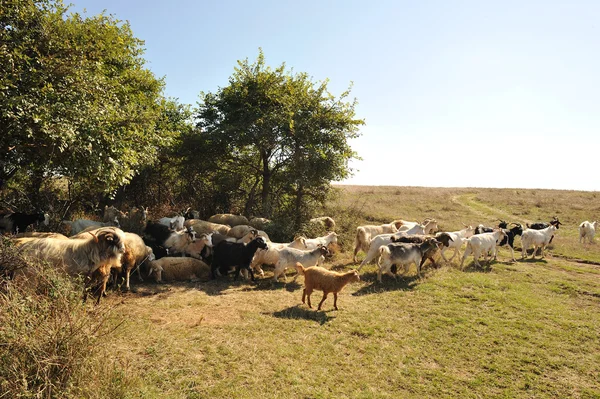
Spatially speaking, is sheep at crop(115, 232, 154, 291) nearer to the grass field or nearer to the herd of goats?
the herd of goats

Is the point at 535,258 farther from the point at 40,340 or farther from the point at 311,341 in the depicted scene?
the point at 40,340

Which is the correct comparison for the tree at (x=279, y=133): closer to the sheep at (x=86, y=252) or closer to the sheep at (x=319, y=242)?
the sheep at (x=319, y=242)

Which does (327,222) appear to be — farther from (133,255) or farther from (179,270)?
(133,255)

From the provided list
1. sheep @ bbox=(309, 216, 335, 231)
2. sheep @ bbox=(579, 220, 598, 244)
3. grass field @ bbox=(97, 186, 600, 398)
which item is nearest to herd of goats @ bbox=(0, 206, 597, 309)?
grass field @ bbox=(97, 186, 600, 398)

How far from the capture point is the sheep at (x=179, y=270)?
10.5m

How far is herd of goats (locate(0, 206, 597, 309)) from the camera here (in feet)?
25.6

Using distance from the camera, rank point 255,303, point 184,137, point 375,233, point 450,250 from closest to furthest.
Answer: point 255,303 < point 375,233 < point 450,250 < point 184,137

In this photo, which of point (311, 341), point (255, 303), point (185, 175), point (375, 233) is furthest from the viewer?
point (185, 175)

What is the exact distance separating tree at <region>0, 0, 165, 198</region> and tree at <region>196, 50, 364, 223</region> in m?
7.00

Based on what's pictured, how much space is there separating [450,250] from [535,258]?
149 inches

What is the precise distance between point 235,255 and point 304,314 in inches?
147

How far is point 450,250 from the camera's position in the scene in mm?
17766

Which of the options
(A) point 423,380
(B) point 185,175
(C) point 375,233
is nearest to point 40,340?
(A) point 423,380

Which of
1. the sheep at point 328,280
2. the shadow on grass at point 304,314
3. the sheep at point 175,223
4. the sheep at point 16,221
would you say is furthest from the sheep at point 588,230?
the sheep at point 16,221
